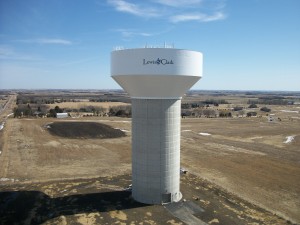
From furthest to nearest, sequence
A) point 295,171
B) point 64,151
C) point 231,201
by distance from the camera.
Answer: point 64,151 → point 295,171 → point 231,201

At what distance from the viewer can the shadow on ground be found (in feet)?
65.9

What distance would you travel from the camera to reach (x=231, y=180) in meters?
29.9

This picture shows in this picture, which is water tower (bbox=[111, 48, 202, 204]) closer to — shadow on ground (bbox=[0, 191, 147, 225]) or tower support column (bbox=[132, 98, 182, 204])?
tower support column (bbox=[132, 98, 182, 204])

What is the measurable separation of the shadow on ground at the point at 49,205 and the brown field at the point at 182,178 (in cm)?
7

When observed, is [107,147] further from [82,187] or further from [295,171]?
[295,171]

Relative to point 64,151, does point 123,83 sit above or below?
above

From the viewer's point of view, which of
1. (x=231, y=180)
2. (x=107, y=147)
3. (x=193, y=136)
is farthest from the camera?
(x=193, y=136)

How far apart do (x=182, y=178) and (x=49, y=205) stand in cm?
1229

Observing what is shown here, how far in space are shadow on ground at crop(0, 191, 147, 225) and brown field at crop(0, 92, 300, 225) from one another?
0.24ft

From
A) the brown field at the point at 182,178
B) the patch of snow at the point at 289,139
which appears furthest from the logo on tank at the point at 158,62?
the patch of snow at the point at 289,139

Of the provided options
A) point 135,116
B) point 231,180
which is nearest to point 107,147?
point 231,180

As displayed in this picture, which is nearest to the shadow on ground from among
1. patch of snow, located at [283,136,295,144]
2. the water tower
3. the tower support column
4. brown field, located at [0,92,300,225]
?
brown field, located at [0,92,300,225]

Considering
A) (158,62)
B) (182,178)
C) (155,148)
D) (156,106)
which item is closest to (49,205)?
(155,148)

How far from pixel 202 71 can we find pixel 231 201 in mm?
9919
